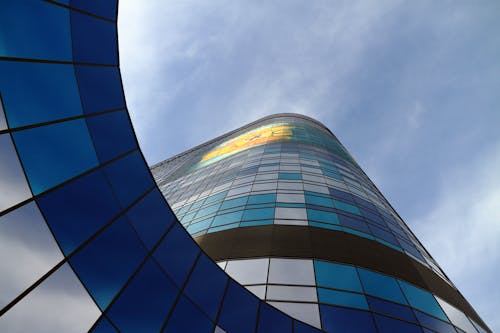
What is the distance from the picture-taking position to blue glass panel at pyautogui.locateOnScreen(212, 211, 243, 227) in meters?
23.4

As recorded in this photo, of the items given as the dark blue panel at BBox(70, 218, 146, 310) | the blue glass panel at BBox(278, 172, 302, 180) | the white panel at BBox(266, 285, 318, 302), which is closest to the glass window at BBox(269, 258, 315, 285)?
the white panel at BBox(266, 285, 318, 302)

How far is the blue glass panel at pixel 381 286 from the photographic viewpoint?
55.8 ft

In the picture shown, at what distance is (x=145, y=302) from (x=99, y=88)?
22.3 feet

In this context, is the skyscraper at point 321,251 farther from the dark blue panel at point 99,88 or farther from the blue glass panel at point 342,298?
the dark blue panel at point 99,88

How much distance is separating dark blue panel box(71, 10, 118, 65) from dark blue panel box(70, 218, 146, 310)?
17.1ft

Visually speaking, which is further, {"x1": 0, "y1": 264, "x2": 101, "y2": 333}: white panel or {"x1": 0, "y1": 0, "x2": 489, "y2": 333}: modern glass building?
{"x1": 0, "y1": 0, "x2": 489, "y2": 333}: modern glass building

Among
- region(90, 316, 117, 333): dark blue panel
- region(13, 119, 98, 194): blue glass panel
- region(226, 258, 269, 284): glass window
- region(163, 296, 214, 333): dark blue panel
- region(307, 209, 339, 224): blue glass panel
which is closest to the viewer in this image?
region(13, 119, 98, 194): blue glass panel

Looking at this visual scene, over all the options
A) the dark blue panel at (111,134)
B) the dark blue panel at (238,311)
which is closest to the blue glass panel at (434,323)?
the dark blue panel at (238,311)

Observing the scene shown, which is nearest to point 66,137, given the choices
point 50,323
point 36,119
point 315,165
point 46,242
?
point 36,119

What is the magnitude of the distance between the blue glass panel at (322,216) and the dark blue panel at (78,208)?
51.9 ft

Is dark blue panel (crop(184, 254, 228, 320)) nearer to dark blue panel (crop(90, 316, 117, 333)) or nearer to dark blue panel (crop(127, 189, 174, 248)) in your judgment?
dark blue panel (crop(127, 189, 174, 248))

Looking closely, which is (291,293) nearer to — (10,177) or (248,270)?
(248,270)

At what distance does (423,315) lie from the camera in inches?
656

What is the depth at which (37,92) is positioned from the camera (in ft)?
26.8
